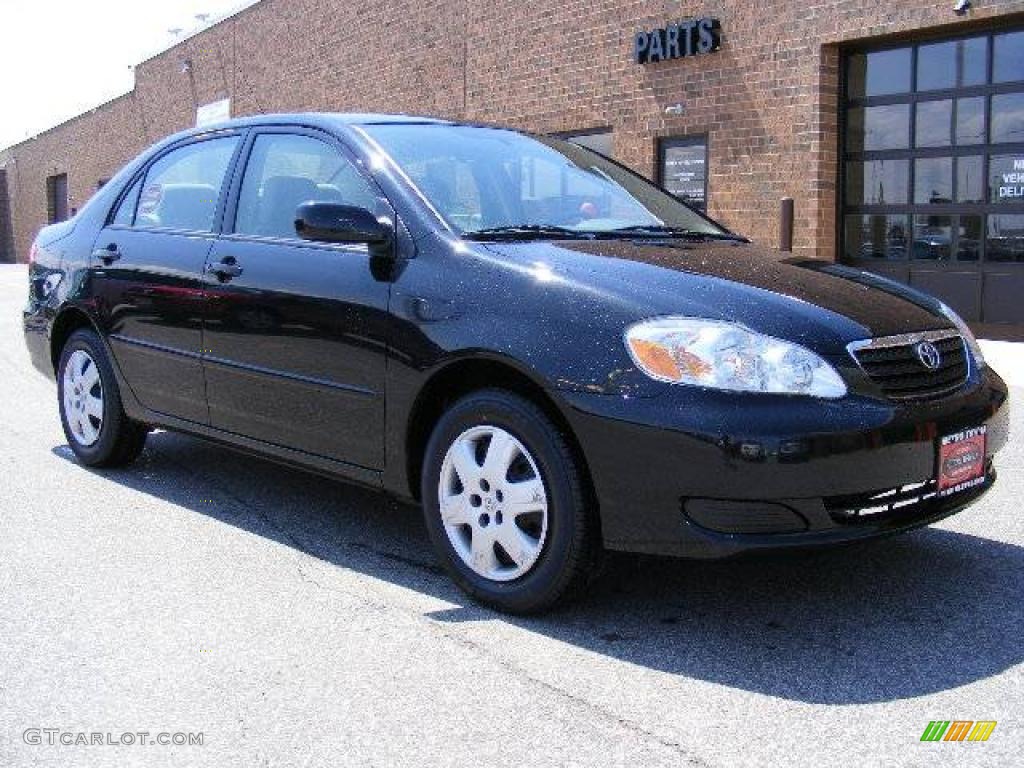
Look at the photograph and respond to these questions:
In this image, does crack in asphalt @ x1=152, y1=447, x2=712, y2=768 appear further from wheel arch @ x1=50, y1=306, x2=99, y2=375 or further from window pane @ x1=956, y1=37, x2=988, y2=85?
window pane @ x1=956, y1=37, x2=988, y2=85

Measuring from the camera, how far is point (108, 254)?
219 inches

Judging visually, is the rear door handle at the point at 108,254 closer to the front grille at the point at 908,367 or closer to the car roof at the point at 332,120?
the car roof at the point at 332,120

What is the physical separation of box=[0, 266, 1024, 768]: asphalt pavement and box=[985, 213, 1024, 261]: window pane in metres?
7.45

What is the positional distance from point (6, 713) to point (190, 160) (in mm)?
3047

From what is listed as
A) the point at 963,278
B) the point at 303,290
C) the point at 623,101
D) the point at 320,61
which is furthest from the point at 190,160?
the point at 320,61

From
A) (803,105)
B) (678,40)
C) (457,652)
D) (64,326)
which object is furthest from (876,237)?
→ (457,652)

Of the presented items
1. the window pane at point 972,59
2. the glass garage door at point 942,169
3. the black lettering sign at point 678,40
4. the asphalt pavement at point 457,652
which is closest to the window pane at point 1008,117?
the glass garage door at point 942,169

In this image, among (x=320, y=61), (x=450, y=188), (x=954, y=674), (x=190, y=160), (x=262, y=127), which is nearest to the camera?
(x=954, y=674)

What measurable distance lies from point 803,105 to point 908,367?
9.91 meters

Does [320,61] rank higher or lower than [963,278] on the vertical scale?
higher

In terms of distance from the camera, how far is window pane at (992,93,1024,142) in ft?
37.7

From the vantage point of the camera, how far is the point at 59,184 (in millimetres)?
42750

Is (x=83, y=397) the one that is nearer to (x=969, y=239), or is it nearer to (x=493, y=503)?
(x=493, y=503)

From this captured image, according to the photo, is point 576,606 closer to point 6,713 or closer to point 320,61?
point 6,713
